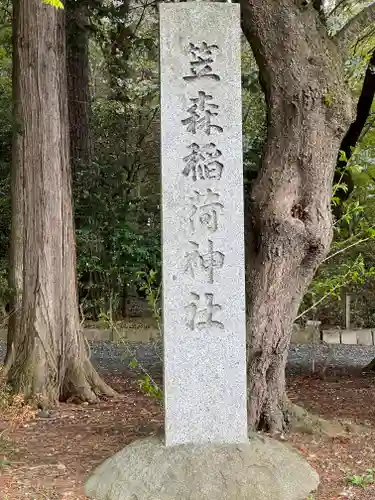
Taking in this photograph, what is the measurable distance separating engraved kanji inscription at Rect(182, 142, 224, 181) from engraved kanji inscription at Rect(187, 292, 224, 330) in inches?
30.2

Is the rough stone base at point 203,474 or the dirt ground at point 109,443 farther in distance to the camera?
the dirt ground at point 109,443

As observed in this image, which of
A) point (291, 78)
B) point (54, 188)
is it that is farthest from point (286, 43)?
point (54, 188)

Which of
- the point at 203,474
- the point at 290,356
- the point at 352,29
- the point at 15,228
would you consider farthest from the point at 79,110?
the point at 203,474

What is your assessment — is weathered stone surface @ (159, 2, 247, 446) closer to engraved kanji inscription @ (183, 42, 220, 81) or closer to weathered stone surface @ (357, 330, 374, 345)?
engraved kanji inscription @ (183, 42, 220, 81)

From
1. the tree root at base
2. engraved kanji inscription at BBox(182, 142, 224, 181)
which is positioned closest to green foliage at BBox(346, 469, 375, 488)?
the tree root at base

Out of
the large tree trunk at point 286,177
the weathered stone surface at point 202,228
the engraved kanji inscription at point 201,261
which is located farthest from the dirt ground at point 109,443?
the engraved kanji inscription at point 201,261

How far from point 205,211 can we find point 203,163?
1.02ft

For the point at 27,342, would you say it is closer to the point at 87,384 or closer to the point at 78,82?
the point at 87,384

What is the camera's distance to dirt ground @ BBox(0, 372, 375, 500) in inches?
165

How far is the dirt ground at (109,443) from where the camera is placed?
4180 mm

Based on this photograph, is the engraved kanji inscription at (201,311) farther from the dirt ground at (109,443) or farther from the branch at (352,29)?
the branch at (352,29)

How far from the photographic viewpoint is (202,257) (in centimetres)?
411

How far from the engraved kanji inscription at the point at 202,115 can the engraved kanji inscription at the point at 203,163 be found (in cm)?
10

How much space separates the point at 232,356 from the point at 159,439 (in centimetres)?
76
